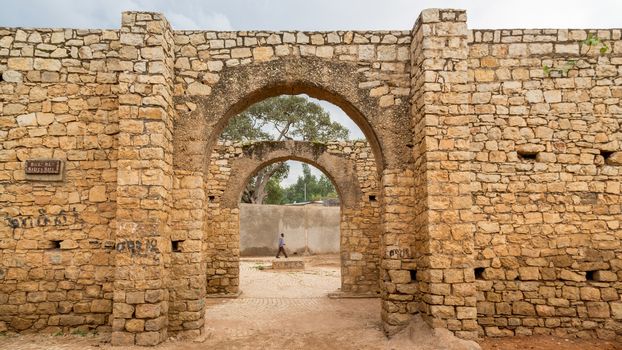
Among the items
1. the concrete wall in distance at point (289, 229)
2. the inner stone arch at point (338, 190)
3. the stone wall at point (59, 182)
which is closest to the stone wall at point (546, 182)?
the inner stone arch at point (338, 190)

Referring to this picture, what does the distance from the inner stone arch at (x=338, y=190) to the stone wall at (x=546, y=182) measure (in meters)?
4.57

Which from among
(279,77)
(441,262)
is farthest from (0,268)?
(441,262)

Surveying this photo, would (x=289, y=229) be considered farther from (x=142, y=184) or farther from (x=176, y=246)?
(x=142, y=184)

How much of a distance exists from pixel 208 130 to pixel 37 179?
2.46 meters

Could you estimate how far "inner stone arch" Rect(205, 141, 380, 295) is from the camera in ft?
33.3

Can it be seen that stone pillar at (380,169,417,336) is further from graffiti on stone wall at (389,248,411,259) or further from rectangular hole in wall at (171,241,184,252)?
rectangular hole in wall at (171,241,184,252)

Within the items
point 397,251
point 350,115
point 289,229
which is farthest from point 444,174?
point 289,229

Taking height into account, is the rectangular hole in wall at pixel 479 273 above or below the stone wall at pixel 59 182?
below

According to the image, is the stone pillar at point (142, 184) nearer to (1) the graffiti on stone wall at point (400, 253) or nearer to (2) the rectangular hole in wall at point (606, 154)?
(1) the graffiti on stone wall at point (400, 253)

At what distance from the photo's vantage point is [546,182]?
5805mm

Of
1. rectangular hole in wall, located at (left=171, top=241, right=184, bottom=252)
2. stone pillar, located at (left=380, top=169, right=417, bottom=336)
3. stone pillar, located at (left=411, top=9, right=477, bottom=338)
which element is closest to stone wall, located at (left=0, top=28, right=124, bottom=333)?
rectangular hole in wall, located at (left=171, top=241, right=184, bottom=252)

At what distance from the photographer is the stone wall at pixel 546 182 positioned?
5648 mm

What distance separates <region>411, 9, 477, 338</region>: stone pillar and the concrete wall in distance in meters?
16.0

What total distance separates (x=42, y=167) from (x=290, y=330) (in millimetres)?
4369
